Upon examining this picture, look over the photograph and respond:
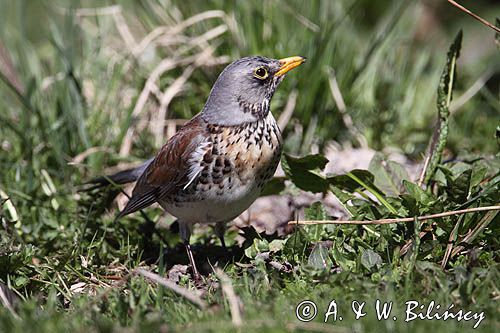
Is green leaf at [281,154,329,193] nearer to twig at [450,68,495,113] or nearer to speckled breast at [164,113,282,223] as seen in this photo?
speckled breast at [164,113,282,223]

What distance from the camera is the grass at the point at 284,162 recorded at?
12.3 feet

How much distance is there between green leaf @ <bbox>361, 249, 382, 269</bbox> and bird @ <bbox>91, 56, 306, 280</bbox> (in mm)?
834

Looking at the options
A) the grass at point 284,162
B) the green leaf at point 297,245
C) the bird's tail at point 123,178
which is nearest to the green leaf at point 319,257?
the grass at point 284,162

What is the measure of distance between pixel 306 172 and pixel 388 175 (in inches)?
20.7

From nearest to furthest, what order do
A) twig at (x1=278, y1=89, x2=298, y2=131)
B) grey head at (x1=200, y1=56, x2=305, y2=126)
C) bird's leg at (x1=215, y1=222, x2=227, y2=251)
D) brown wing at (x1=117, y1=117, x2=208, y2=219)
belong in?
brown wing at (x1=117, y1=117, x2=208, y2=219) → grey head at (x1=200, y1=56, x2=305, y2=126) → bird's leg at (x1=215, y1=222, x2=227, y2=251) → twig at (x1=278, y1=89, x2=298, y2=131)

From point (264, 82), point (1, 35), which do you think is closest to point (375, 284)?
point (264, 82)

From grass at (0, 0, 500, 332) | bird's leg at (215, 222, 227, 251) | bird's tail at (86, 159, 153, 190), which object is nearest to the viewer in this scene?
grass at (0, 0, 500, 332)

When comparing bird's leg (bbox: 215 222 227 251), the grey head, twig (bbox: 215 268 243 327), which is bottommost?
bird's leg (bbox: 215 222 227 251)

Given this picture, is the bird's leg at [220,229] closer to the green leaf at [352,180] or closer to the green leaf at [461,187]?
the green leaf at [352,180]

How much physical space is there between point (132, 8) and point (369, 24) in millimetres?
2726

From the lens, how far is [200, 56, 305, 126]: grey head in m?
4.80

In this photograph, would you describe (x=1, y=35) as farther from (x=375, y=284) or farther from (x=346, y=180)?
(x=375, y=284)

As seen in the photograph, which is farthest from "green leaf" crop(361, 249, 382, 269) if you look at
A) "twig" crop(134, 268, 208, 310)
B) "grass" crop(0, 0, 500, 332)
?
"twig" crop(134, 268, 208, 310)

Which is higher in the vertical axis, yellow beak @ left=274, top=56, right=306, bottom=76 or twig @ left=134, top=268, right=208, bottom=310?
yellow beak @ left=274, top=56, right=306, bottom=76
